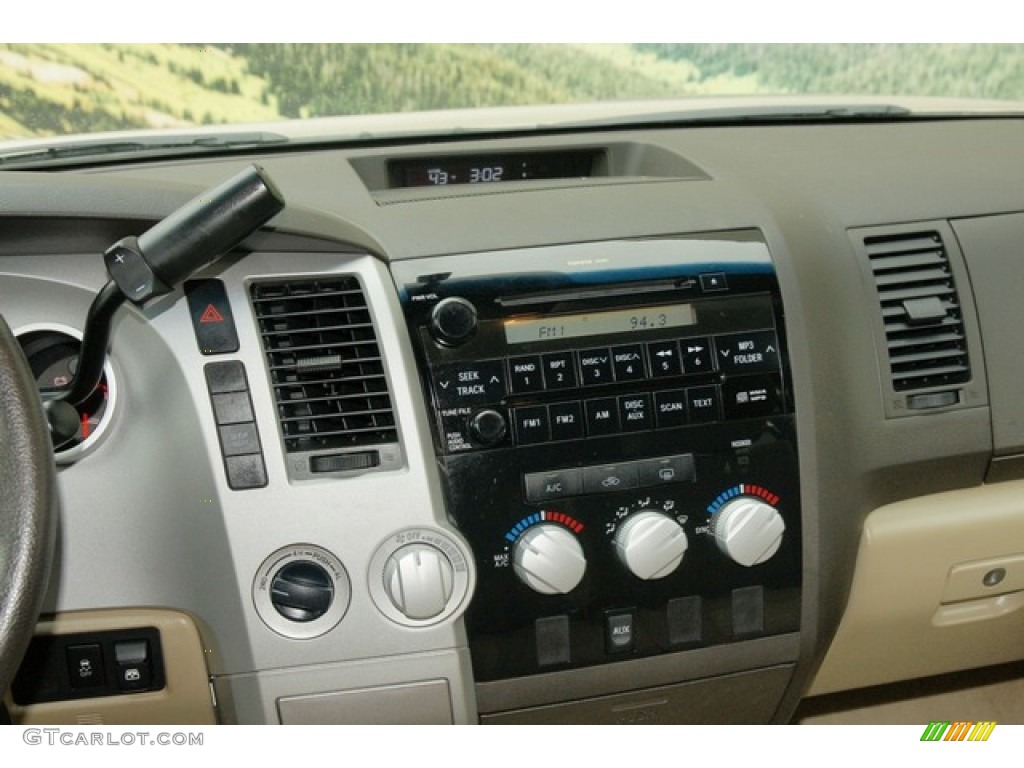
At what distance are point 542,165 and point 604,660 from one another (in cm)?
69

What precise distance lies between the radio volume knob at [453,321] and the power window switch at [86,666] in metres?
0.51

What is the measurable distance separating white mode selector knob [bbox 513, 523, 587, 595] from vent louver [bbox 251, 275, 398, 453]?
198mm

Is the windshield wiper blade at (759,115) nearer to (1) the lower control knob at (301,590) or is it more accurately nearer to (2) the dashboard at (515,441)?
(2) the dashboard at (515,441)

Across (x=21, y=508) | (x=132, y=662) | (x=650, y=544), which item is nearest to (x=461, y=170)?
(x=650, y=544)

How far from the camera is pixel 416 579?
1.33 m

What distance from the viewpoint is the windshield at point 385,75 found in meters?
1.70

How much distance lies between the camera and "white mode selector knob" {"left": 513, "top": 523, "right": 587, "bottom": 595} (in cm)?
136

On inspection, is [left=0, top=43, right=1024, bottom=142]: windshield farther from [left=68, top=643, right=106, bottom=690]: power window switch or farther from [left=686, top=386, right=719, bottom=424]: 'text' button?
[left=68, top=643, right=106, bottom=690]: power window switch

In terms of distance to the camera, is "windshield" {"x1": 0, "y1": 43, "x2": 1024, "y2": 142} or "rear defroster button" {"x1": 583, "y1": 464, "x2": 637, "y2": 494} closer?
"rear defroster button" {"x1": 583, "y1": 464, "x2": 637, "y2": 494}

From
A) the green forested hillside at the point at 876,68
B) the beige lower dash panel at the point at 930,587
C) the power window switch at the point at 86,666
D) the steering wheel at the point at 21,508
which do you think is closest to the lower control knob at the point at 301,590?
the power window switch at the point at 86,666

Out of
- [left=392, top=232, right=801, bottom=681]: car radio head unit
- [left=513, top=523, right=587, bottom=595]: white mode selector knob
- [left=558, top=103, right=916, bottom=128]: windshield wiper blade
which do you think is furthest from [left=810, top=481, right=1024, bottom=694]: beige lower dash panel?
[left=558, top=103, right=916, bottom=128]: windshield wiper blade

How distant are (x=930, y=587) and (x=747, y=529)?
1.12ft

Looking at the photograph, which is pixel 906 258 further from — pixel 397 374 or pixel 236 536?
pixel 236 536

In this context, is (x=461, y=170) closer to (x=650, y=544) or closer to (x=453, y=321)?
(x=453, y=321)
